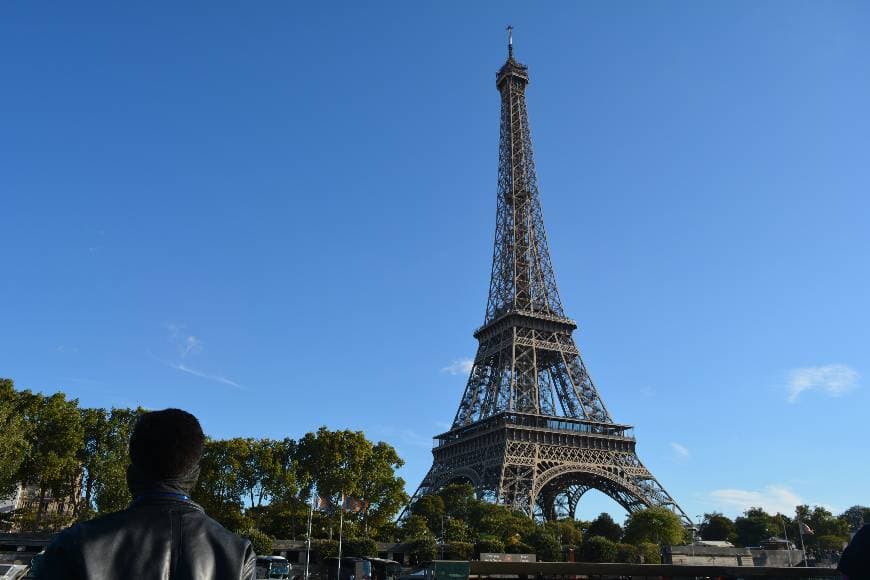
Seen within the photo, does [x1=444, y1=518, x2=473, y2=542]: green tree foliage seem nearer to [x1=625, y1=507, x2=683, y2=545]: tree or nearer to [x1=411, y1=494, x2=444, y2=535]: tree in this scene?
[x1=411, y1=494, x2=444, y2=535]: tree

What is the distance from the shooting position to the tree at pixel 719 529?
87.4 metres

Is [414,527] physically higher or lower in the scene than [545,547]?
higher

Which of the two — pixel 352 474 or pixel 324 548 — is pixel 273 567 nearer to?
pixel 324 548

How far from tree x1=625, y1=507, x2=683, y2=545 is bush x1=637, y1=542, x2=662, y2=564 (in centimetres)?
456

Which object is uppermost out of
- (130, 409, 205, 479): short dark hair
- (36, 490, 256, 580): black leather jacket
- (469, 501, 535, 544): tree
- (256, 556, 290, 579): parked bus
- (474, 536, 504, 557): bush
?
(469, 501, 535, 544): tree

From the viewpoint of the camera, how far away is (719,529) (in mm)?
88188

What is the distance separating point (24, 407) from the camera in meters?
51.1

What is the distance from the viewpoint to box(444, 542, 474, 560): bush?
173ft

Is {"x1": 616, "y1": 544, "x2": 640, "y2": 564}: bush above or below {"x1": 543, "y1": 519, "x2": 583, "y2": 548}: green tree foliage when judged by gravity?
below

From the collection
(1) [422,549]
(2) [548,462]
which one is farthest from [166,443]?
(2) [548,462]

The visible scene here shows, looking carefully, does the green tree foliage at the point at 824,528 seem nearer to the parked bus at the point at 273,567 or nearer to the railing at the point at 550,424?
the railing at the point at 550,424

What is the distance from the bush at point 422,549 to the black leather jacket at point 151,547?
52509mm

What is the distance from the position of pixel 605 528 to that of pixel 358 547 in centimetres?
3550

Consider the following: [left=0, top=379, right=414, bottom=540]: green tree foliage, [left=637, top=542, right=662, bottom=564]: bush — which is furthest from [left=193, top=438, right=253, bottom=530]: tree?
[left=637, top=542, right=662, bottom=564]: bush
